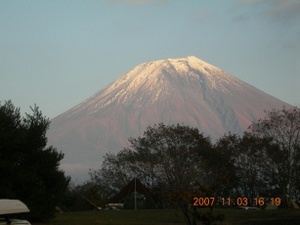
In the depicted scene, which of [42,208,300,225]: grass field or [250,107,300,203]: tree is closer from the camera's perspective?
[42,208,300,225]: grass field

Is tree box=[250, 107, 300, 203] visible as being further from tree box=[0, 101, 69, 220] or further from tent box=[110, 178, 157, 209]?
tree box=[0, 101, 69, 220]

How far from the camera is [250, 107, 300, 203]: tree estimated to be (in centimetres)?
6066

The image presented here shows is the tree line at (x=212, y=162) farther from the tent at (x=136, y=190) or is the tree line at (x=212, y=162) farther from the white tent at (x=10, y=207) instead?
the white tent at (x=10, y=207)

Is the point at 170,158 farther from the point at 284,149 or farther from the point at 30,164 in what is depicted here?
the point at 30,164

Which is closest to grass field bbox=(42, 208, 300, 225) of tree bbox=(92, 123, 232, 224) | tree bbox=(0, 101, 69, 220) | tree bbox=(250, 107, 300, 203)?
tree bbox=(0, 101, 69, 220)

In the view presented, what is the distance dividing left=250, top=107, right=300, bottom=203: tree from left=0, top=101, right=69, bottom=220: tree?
3310 cm

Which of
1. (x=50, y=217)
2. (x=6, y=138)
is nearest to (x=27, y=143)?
(x=6, y=138)

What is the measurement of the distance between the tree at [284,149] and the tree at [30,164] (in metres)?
33.1

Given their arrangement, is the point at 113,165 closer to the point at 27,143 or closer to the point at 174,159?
the point at 174,159

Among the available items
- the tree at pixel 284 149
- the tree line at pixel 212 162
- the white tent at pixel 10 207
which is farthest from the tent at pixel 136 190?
the white tent at pixel 10 207

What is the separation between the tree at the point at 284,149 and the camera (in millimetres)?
60656

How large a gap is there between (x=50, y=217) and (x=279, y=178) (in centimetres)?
3525
